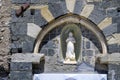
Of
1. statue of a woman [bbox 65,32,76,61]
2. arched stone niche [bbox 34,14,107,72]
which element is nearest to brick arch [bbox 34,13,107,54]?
arched stone niche [bbox 34,14,107,72]

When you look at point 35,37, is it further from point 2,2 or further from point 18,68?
point 2,2

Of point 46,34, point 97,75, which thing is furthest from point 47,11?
point 97,75

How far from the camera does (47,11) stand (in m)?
7.36

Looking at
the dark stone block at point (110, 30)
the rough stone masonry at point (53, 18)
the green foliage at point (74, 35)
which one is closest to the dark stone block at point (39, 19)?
the rough stone masonry at point (53, 18)

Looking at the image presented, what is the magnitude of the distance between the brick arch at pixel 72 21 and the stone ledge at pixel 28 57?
0.18 metres

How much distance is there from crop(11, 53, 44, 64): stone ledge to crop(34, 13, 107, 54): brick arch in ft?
0.58

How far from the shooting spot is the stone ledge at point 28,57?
7.08 meters

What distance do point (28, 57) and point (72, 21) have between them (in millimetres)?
1068

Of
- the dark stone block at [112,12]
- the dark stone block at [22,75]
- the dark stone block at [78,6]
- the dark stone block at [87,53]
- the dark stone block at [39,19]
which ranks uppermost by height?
the dark stone block at [78,6]

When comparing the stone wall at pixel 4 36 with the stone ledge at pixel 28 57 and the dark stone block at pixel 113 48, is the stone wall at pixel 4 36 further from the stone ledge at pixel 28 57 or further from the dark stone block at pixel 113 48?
the dark stone block at pixel 113 48

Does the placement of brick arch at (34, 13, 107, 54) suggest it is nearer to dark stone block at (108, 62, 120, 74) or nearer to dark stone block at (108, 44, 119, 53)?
dark stone block at (108, 44, 119, 53)

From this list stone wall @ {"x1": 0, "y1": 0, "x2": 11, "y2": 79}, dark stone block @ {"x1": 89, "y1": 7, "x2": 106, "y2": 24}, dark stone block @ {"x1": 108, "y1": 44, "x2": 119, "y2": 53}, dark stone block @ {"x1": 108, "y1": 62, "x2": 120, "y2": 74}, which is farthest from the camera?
stone wall @ {"x1": 0, "y1": 0, "x2": 11, "y2": 79}

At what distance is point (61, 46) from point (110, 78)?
1.10 metres

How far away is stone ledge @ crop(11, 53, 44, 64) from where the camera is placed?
7.08 meters
